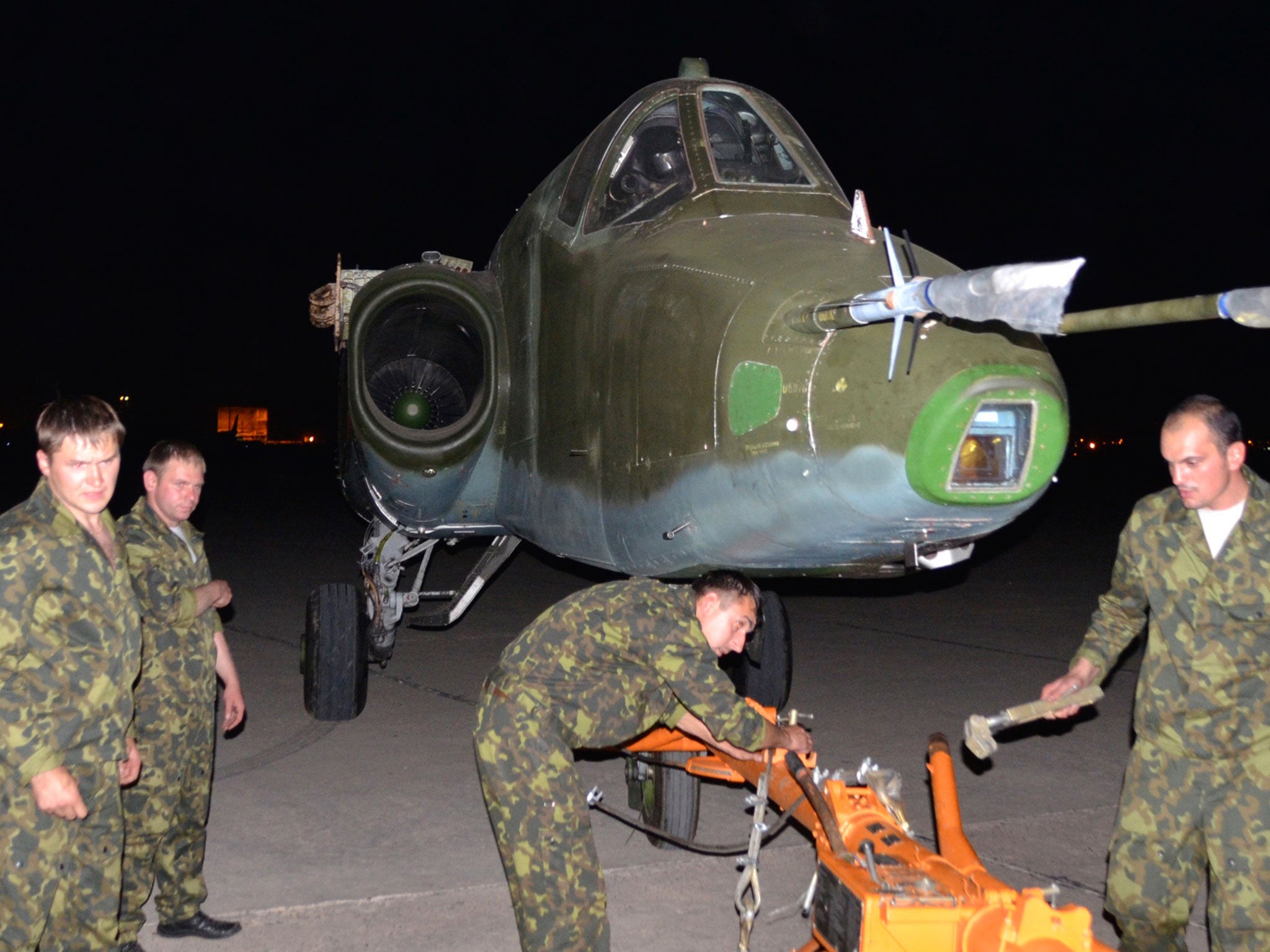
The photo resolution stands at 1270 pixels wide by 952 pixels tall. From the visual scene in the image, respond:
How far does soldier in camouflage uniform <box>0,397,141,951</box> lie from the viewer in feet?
9.14

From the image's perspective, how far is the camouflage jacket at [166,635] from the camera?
149 inches

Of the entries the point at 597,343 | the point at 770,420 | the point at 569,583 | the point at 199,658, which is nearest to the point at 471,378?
the point at 597,343

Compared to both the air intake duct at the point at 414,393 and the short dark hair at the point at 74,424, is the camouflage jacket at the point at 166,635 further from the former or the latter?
the air intake duct at the point at 414,393

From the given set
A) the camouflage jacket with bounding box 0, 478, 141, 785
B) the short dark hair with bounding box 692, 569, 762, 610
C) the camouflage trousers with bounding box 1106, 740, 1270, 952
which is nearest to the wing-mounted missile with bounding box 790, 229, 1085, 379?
the short dark hair with bounding box 692, 569, 762, 610

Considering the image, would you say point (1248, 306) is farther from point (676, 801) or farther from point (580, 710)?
point (676, 801)

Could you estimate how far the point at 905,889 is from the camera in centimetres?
288

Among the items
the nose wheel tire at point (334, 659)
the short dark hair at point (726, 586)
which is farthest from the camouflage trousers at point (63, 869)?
the nose wheel tire at point (334, 659)

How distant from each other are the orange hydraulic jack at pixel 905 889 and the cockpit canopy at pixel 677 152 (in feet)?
7.92

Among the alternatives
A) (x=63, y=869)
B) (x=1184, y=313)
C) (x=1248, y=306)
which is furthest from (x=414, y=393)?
(x=1248, y=306)

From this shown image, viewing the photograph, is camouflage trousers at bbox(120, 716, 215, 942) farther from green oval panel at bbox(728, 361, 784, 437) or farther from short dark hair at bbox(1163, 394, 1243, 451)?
short dark hair at bbox(1163, 394, 1243, 451)

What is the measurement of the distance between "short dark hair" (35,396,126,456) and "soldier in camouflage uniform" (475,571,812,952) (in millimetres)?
1297

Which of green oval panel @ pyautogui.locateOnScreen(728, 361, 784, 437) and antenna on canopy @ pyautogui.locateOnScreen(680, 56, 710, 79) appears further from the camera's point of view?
antenna on canopy @ pyautogui.locateOnScreen(680, 56, 710, 79)

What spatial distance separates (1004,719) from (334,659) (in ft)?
13.6

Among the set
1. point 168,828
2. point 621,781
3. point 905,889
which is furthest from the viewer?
point 621,781
